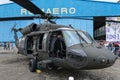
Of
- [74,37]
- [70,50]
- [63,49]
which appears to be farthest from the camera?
[63,49]

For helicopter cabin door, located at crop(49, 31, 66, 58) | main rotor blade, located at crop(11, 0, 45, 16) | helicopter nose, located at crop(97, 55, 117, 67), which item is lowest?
helicopter nose, located at crop(97, 55, 117, 67)

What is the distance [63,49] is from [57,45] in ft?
1.39

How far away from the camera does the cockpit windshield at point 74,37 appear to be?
9.48m

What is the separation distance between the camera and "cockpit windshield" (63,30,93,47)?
31.1 feet

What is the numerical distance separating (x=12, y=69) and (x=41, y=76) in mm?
2176

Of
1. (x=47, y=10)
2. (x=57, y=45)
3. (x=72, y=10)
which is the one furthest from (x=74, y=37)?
(x=47, y=10)

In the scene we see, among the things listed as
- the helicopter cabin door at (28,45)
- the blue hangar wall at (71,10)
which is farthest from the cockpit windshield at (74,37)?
the blue hangar wall at (71,10)

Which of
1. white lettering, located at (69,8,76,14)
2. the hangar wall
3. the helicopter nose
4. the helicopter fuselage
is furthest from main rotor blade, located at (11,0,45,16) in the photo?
the hangar wall

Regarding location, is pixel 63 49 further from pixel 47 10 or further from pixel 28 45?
pixel 47 10

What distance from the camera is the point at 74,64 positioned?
354 inches

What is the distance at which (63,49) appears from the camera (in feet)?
32.3

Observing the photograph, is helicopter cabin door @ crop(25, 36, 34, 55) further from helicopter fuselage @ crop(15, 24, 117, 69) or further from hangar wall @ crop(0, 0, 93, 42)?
hangar wall @ crop(0, 0, 93, 42)

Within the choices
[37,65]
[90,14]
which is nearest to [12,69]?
[37,65]

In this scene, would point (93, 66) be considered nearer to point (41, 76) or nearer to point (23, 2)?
point (41, 76)
